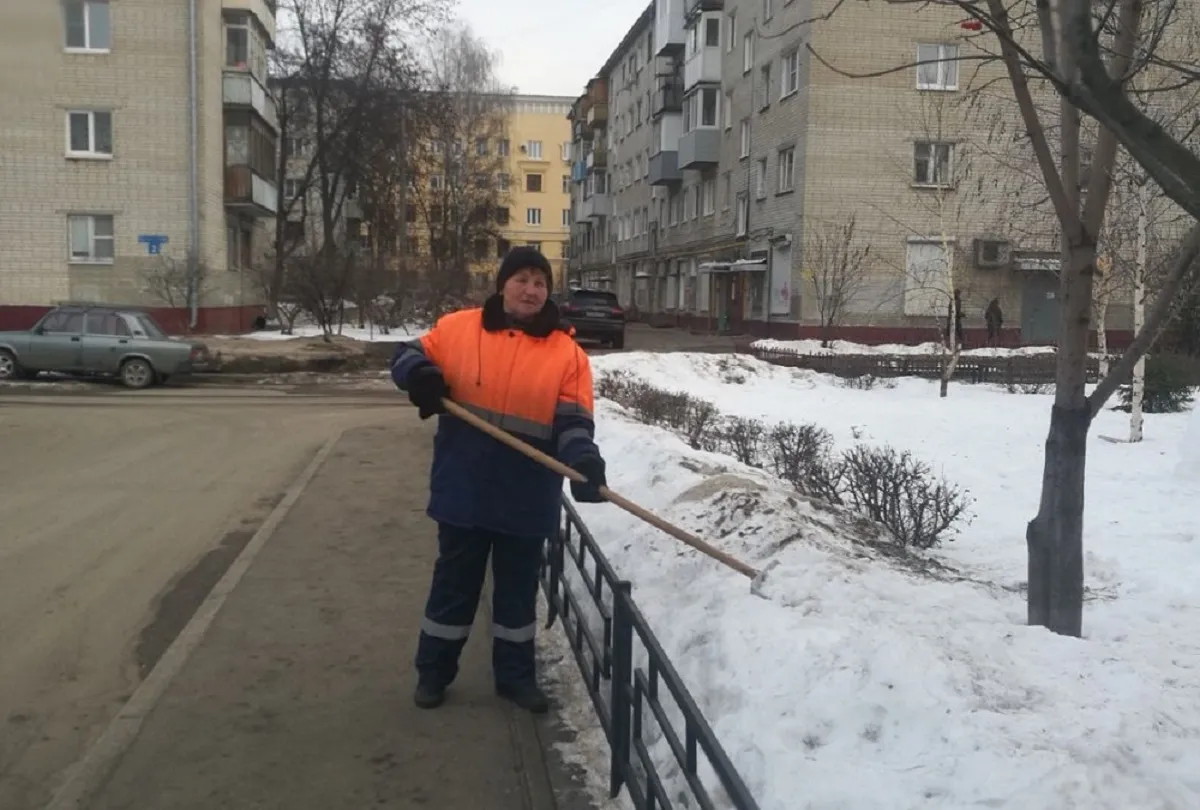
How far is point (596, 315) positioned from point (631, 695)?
2501 centimetres

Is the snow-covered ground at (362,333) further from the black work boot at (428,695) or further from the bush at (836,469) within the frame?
the black work boot at (428,695)

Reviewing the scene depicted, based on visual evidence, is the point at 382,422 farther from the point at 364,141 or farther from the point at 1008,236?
the point at 364,141

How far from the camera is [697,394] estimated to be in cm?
1606

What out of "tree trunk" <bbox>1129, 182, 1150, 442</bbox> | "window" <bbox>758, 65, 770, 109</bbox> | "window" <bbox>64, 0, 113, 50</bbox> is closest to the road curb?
"tree trunk" <bbox>1129, 182, 1150, 442</bbox>

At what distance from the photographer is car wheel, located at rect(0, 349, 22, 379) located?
61.6ft

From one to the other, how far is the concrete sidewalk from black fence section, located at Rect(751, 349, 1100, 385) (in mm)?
13934

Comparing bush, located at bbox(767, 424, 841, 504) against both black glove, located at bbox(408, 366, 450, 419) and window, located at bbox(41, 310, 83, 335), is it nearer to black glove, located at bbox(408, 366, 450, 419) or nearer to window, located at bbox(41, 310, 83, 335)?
black glove, located at bbox(408, 366, 450, 419)

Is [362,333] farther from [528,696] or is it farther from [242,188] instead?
[528,696]

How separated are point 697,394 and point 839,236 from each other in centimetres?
1486

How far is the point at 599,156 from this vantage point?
63.8 metres

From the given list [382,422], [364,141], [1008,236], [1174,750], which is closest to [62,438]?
[382,422]

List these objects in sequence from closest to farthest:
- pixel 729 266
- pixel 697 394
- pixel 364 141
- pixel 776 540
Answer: pixel 776 540
pixel 697 394
pixel 729 266
pixel 364 141

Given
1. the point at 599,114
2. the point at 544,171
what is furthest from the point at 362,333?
the point at 544,171

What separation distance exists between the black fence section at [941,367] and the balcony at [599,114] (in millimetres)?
46198
